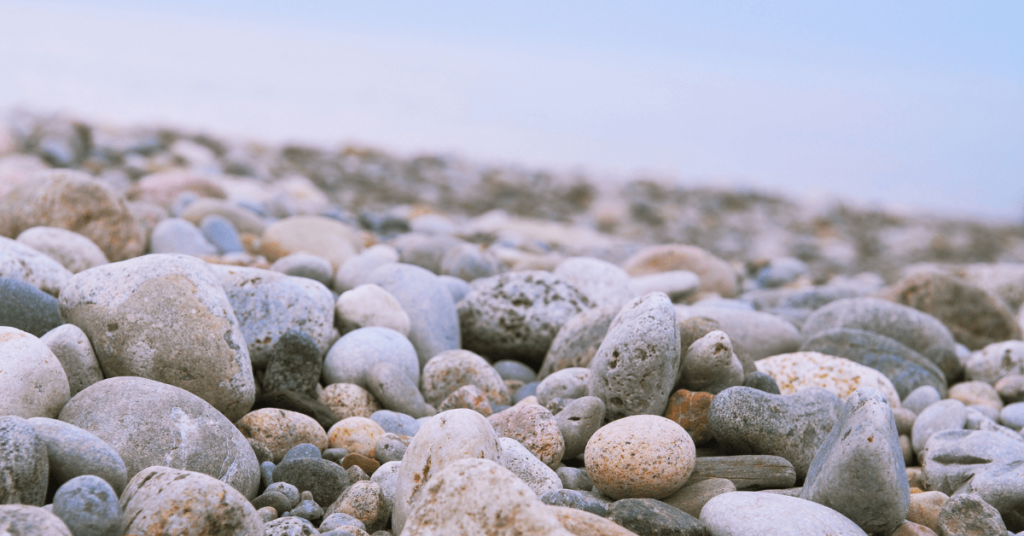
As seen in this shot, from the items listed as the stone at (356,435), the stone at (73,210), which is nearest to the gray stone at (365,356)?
the stone at (356,435)

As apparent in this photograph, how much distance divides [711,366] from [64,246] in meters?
4.08

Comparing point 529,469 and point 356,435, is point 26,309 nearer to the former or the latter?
point 356,435

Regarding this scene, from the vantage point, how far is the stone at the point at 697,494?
2.73 meters

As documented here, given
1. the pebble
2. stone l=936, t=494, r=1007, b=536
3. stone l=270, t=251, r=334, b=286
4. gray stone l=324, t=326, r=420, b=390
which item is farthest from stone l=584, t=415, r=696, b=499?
the pebble

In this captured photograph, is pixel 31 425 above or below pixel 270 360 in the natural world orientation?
above

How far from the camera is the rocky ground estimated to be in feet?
7.33

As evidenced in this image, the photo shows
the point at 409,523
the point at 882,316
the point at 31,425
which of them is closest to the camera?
the point at 409,523

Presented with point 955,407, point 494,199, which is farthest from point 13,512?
point 494,199

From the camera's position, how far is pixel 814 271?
11180 millimetres

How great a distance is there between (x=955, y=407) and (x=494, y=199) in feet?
40.9

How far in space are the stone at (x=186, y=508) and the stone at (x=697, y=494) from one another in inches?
63.2

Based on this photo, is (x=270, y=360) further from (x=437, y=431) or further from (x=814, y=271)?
(x=814, y=271)

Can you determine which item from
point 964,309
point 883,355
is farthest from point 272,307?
point 964,309

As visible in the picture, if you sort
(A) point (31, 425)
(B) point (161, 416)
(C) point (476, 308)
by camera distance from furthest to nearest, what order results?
(C) point (476, 308), (B) point (161, 416), (A) point (31, 425)
